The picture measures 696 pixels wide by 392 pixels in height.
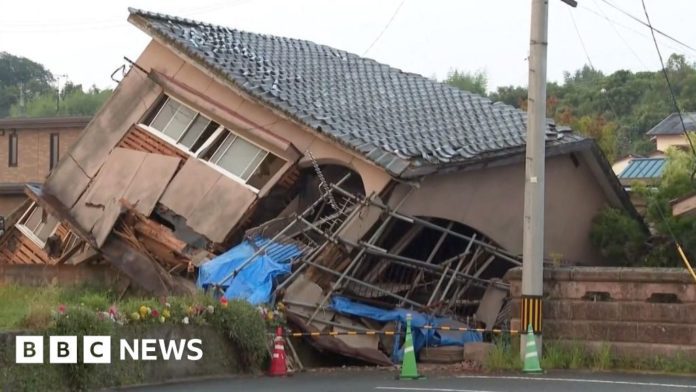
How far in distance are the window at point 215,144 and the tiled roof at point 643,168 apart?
26322 millimetres

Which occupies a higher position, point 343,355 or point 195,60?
point 195,60

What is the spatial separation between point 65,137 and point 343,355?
29607mm

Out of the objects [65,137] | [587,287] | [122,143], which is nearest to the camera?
[587,287]

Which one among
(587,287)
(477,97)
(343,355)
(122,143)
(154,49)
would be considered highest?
(477,97)

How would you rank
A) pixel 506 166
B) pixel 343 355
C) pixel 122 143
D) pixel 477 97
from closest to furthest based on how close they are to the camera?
1. pixel 343 355
2. pixel 506 166
3. pixel 122 143
4. pixel 477 97

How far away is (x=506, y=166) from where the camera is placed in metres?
25.1

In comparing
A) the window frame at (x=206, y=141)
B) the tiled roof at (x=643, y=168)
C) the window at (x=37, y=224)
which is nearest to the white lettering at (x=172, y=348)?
the window frame at (x=206, y=141)

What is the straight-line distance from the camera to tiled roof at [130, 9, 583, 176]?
924 inches

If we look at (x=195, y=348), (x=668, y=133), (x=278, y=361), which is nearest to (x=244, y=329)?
(x=278, y=361)

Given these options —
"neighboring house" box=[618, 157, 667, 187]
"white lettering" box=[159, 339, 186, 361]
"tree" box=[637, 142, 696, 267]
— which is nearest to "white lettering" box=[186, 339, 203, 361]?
"white lettering" box=[159, 339, 186, 361]

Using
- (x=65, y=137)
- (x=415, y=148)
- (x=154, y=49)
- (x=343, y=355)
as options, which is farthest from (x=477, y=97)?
(x=65, y=137)

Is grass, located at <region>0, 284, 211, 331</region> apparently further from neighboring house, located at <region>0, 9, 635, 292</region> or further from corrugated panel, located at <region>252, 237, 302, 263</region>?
neighboring house, located at <region>0, 9, 635, 292</region>

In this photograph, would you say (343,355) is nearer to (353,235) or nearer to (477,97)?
(353,235)

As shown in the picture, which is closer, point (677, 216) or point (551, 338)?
point (551, 338)
